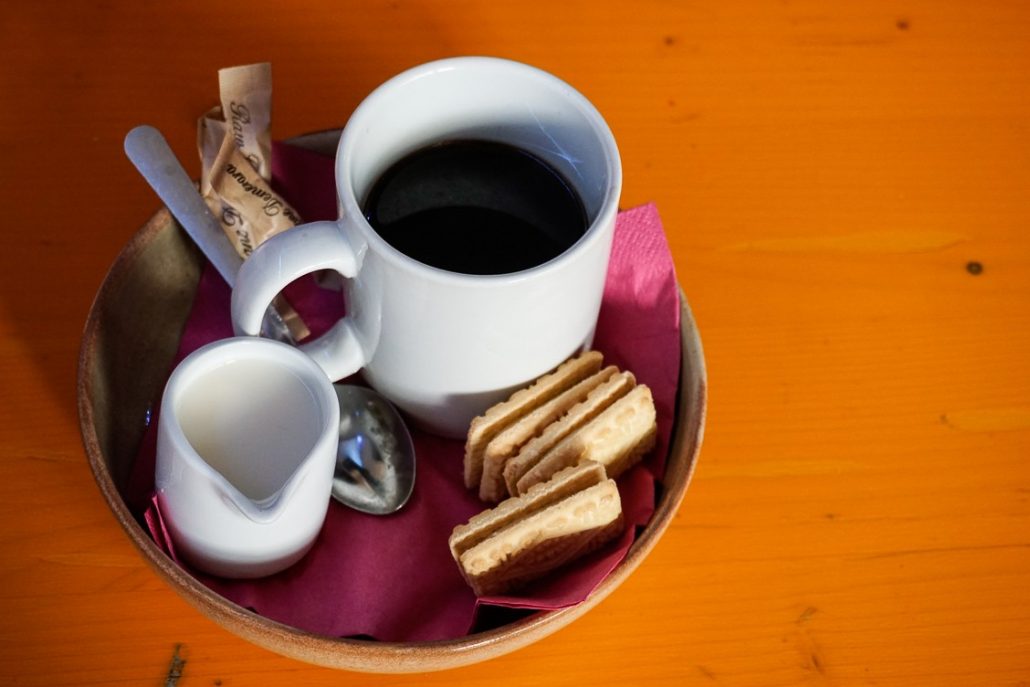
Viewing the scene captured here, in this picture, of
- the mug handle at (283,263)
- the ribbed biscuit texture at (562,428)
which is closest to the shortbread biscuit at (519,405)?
the ribbed biscuit texture at (562,428)

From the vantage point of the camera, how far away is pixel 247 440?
2.05ft

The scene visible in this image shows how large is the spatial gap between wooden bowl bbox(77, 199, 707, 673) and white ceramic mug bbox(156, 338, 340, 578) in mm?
30

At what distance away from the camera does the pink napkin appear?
65 centimetres

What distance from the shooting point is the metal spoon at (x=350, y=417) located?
0.71m

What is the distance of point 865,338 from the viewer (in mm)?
854

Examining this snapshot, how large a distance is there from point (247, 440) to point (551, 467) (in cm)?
17

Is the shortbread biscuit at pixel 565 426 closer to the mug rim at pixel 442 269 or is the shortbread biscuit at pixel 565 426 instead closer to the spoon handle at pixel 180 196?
the mug rim at pixel 442 269

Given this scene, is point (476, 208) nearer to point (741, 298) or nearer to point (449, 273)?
point (449, 273)

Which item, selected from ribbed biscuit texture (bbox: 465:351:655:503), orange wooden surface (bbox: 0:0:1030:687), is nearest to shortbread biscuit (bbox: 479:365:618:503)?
ribbed biscuit texture (bbox: 465:351:655:503)

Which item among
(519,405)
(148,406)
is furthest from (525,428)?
(148,406)

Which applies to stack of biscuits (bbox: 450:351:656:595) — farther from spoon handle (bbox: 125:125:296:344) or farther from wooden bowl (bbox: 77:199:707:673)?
spoon handle (bbox: 125:125:296:344)

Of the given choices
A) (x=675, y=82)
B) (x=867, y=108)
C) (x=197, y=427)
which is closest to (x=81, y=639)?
(x=197, y=427)

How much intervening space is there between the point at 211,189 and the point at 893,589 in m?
0.52

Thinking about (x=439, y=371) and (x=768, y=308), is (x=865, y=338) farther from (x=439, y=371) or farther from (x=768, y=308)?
(x=439, y=371)
